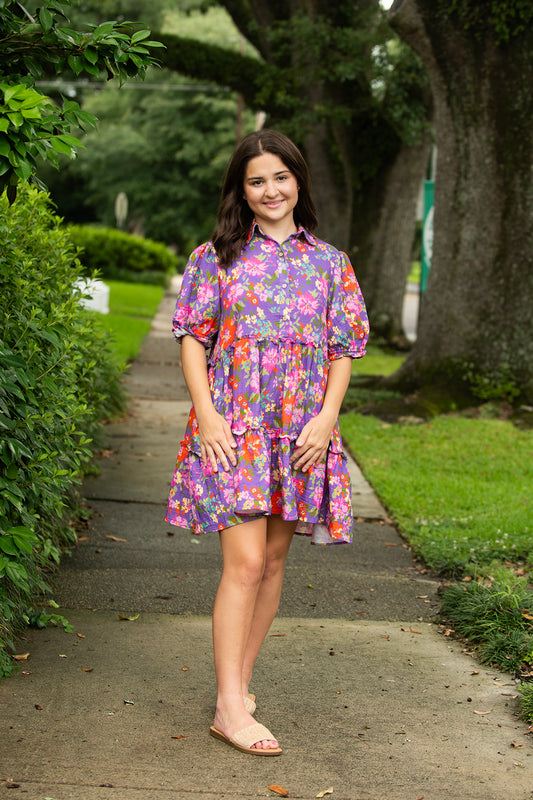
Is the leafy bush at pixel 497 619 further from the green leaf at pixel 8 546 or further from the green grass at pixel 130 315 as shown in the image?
the green grass at pixel 130 315

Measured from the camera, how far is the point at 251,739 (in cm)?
A: 308

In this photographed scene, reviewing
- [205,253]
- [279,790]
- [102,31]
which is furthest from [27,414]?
[279,790]

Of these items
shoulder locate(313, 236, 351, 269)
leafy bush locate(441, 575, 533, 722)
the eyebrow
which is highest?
the eyebrow

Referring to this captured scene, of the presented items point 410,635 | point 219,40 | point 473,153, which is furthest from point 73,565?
point 219,40

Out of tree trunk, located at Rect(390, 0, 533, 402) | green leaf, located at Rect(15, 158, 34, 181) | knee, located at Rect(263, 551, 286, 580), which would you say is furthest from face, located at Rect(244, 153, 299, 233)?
tree trunk, located at Rect(390, 0, 533, 402)

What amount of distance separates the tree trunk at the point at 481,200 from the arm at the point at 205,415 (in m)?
6.11

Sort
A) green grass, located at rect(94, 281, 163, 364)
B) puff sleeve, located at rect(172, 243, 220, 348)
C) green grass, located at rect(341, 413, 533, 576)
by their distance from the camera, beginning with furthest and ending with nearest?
green grass, located at rect(94, 281, 163, 364)
green grass, located at rect(341, 413, 533, 576)
puff sleeve, located at rect(172, 243, 220, 348)

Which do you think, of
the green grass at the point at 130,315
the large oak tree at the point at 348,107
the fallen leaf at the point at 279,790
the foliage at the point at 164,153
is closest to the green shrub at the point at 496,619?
the fallen leaf at the point at 279,790

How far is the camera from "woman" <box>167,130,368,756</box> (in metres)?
3.08

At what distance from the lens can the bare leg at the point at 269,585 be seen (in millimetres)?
3271

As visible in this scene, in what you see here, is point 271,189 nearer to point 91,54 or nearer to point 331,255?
point 331,255

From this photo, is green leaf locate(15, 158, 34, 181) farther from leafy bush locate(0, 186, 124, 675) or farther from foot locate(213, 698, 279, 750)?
foot locate(213, 698, 279, 750)

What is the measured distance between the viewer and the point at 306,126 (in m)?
14.6

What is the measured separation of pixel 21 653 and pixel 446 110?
700 cm
